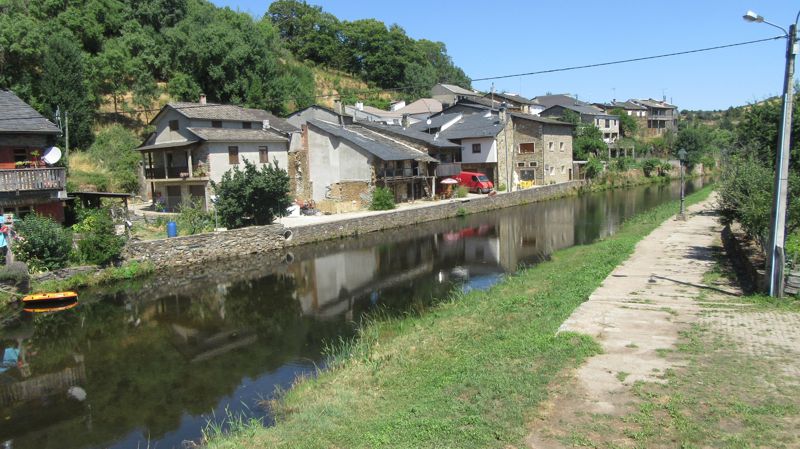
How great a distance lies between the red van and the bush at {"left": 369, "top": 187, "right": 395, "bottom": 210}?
38.3ft

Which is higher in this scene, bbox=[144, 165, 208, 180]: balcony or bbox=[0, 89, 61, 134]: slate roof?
bbox=[0, 89, 61, 134]: slate roof

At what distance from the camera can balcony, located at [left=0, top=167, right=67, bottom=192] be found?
21562 millimetres

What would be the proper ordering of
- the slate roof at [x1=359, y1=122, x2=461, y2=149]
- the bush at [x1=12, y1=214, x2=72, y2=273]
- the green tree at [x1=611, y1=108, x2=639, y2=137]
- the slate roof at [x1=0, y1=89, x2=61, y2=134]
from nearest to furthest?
the bush at [x1=12, y1=214, x2=72, y2=273] < the slate roof at [x1=0, y1=89, x2=61, y2=134] < the slate roof at [x1=359, y1=122, x2=461, y2=149] < the green tree at [x1=611, y1=108, x2=639, y2=137]

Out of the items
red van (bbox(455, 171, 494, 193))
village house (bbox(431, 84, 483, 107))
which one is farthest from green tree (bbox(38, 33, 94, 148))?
village house (bbox(431, 84, 483, 107))

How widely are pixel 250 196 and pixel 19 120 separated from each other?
1042 cm

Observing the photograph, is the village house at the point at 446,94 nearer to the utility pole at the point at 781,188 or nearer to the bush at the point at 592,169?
the bush at the point at 592,169

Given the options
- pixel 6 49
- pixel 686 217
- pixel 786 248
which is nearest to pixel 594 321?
pixel 786 248

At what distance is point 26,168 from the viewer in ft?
74.1

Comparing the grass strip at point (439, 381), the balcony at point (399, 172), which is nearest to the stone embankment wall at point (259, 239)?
the balcony at point (399, 172)

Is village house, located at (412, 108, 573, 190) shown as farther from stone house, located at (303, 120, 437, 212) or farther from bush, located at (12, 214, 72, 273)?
bush, located at (12, 214, 72, 273)

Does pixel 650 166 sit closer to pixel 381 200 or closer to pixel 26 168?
pixel 381 200

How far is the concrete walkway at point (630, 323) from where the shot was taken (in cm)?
777

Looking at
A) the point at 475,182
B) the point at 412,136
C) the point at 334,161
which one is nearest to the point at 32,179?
the point at 334,161

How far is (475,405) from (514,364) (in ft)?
5.85
